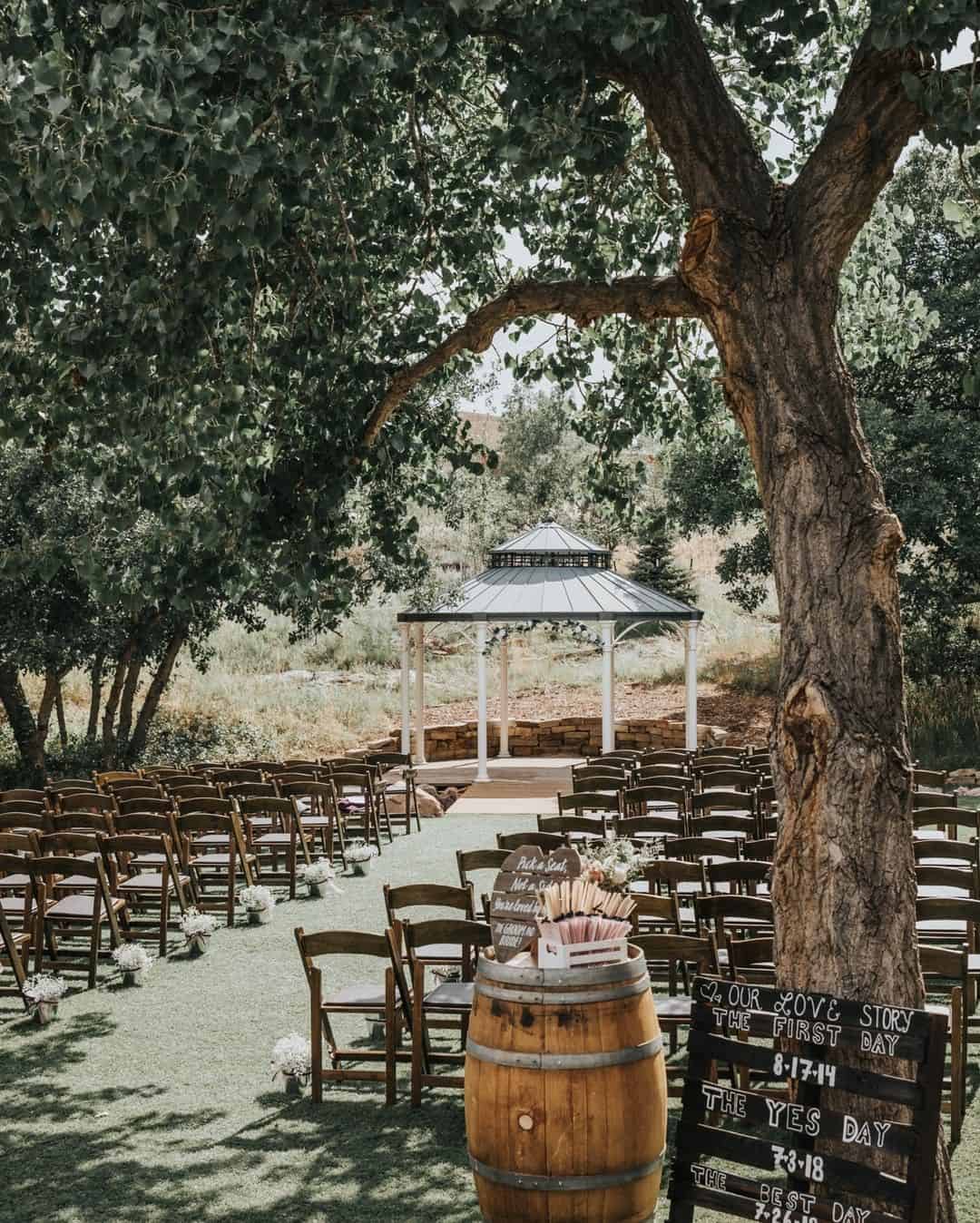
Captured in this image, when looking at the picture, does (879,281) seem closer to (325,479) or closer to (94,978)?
(325,479)

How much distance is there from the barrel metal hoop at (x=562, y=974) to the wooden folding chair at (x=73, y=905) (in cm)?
397

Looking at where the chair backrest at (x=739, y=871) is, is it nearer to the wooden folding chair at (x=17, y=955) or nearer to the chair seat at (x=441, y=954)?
the chair seat at (x=441, y=954)

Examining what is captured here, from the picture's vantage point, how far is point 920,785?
42.8ft

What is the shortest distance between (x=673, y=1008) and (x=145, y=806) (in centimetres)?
629

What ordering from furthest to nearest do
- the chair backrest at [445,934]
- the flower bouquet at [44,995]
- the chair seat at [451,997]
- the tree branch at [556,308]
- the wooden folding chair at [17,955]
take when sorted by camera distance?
the wooden folding chair at [17,955]
the flower bouquet at [44,995]
the chair seat at [451,997]
the chair backrest at [445,934]
the tree branch at [556,308]

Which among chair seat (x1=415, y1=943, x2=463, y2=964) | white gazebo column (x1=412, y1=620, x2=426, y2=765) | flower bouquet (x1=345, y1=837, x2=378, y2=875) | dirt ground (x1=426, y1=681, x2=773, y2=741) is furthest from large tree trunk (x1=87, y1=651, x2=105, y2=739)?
chair seat (x1=415, y1=943, x2=463, y2=964)

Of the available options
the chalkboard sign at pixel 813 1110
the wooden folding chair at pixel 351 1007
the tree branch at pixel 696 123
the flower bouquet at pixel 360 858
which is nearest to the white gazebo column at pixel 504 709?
the flower bouquet at pixel 360 858

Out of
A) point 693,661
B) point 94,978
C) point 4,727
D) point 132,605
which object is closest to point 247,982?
point 94,978

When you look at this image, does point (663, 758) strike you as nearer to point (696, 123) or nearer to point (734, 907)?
point (734, 907)

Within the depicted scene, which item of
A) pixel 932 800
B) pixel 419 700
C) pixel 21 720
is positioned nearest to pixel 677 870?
pixel 932 800

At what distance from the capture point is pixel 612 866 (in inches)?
227

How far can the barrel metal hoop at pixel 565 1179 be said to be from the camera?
4344 mm

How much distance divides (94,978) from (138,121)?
575cm

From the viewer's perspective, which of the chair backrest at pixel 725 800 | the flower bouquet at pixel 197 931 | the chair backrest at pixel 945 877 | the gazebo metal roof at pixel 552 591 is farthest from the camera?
the gazebo metal roof at pixel 552 591
